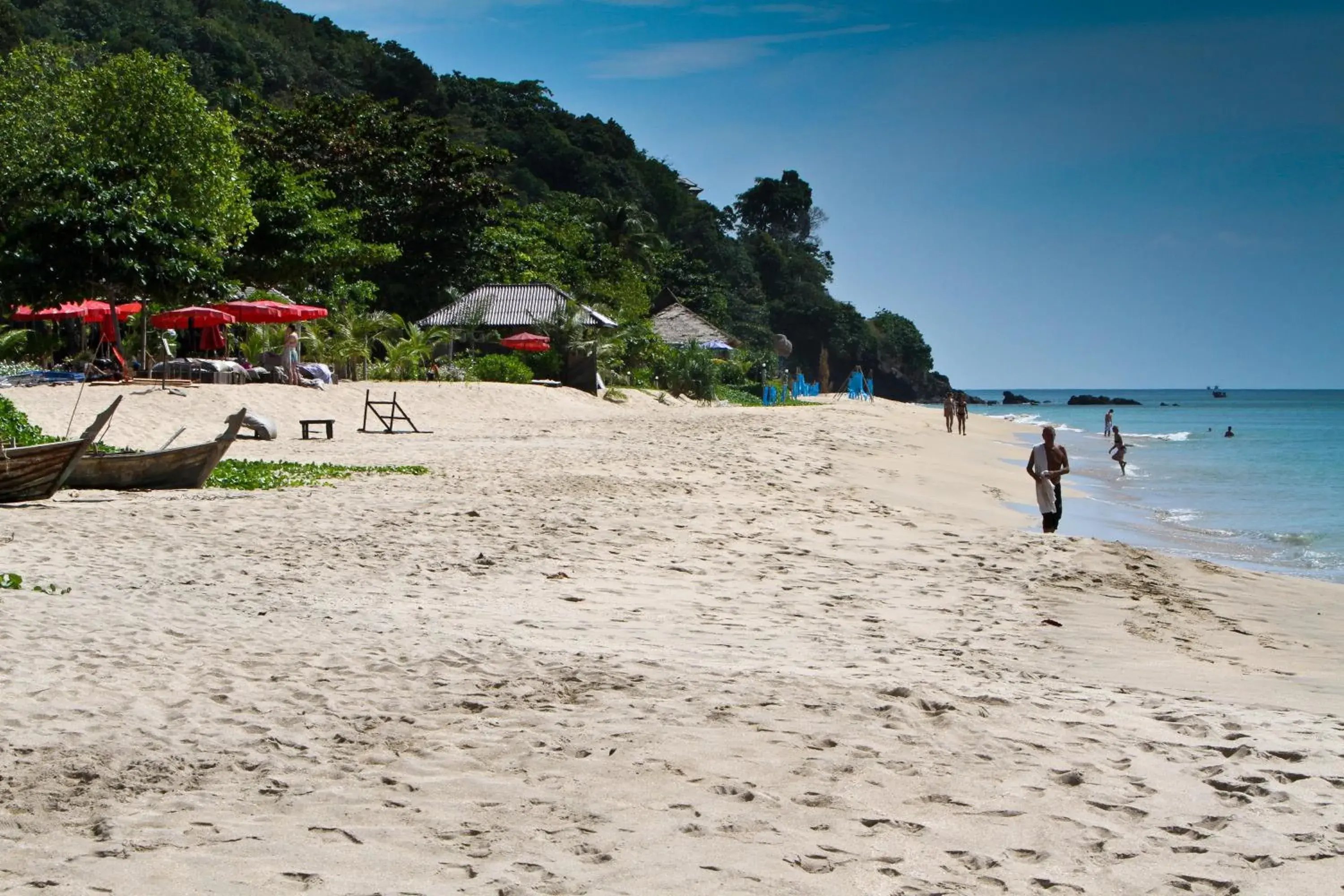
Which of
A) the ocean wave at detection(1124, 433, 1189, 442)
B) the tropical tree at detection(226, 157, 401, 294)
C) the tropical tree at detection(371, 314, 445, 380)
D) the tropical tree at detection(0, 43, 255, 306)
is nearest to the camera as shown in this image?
the tropical tree at detection(0, 43, 255, 306)

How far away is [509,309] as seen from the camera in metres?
41.4

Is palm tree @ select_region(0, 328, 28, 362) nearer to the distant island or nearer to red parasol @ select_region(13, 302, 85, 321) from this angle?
red parasol @ select_region(13, 302, 85, 321)

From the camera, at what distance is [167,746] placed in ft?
14.8

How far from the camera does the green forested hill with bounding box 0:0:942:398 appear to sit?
1703 inches

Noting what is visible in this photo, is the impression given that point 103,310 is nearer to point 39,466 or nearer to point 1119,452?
point 39,466

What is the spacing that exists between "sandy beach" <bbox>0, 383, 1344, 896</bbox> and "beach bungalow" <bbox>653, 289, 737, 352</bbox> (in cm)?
4274

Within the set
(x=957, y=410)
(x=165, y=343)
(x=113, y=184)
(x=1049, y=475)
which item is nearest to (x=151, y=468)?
(x=1049, y=475)

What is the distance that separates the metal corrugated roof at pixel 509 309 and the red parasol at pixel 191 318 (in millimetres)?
12703

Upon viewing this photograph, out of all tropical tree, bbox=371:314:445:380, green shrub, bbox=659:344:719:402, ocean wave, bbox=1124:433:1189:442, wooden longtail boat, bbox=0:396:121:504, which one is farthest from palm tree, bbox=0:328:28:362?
ocean wave, bbox=1124:433:1189:442

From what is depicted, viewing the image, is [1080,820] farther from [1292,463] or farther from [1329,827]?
[1292,463]

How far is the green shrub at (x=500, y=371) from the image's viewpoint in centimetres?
3547

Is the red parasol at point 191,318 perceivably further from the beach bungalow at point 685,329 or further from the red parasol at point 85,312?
the beach bungalow at point 685,329

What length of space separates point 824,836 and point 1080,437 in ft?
157

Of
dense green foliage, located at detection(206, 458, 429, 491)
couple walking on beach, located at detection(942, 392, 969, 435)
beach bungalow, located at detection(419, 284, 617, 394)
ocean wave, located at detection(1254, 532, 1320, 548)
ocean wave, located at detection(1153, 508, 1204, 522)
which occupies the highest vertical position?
beach bungalow, located at detection(419, 284, 617, 394)
